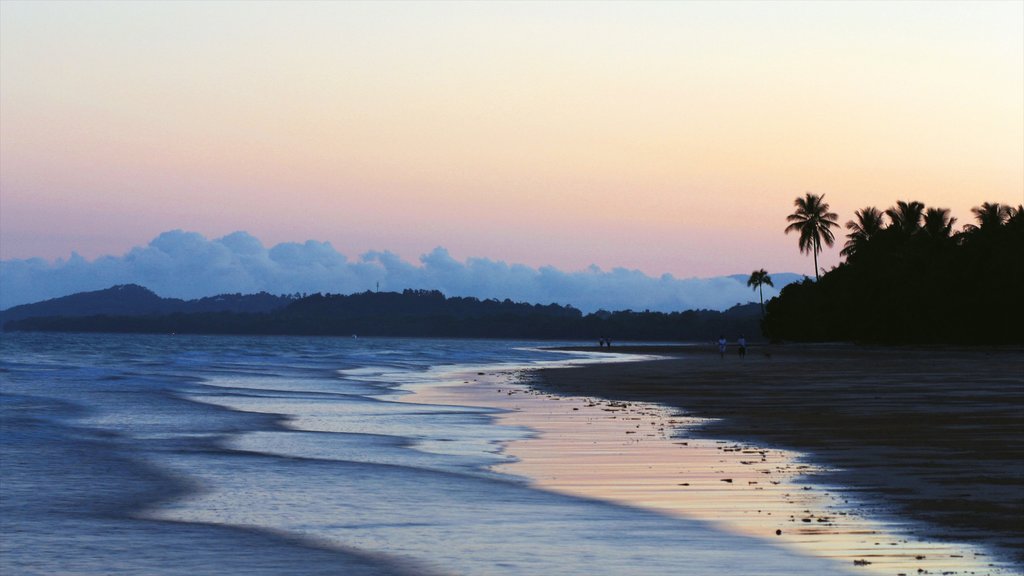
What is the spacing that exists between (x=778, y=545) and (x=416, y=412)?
21.0 meters

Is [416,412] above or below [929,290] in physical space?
below

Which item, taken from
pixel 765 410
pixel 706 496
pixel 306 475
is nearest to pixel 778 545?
pixel 706 496

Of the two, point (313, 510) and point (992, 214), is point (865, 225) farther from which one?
point (313, 510)

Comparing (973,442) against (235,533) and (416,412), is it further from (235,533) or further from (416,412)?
(416,412)

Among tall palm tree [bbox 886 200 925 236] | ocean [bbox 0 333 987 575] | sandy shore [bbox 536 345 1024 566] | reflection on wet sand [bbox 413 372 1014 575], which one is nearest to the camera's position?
reflection on wet sand [bbox 413 372 1014 575]

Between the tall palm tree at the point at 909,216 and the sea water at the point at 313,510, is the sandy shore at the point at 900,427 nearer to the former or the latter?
the sea water at the point at 313,510

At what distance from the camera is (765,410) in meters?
28.2

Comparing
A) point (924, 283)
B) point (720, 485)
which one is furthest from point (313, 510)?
point (924, 283)

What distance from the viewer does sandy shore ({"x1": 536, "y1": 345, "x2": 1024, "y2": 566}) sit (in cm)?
1226

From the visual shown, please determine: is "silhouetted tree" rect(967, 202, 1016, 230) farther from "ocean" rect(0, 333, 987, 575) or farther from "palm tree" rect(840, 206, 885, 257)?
"ocean" rect(0, 333, 987, 575)

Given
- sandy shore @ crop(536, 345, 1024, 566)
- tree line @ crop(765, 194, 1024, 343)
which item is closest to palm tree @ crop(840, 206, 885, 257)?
tree line @ crop(765, 194, 1024, 343)

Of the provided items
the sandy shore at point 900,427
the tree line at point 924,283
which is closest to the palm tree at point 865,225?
the tree line at point 924,283

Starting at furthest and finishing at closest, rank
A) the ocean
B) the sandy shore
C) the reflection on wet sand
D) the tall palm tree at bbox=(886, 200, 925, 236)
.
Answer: the tall palm tree at bbox=(886, 200, 925, 236)
the sandy shore
the ocean
the reflection on wet sand

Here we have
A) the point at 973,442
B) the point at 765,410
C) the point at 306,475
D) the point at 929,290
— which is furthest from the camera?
the point at 929,290
